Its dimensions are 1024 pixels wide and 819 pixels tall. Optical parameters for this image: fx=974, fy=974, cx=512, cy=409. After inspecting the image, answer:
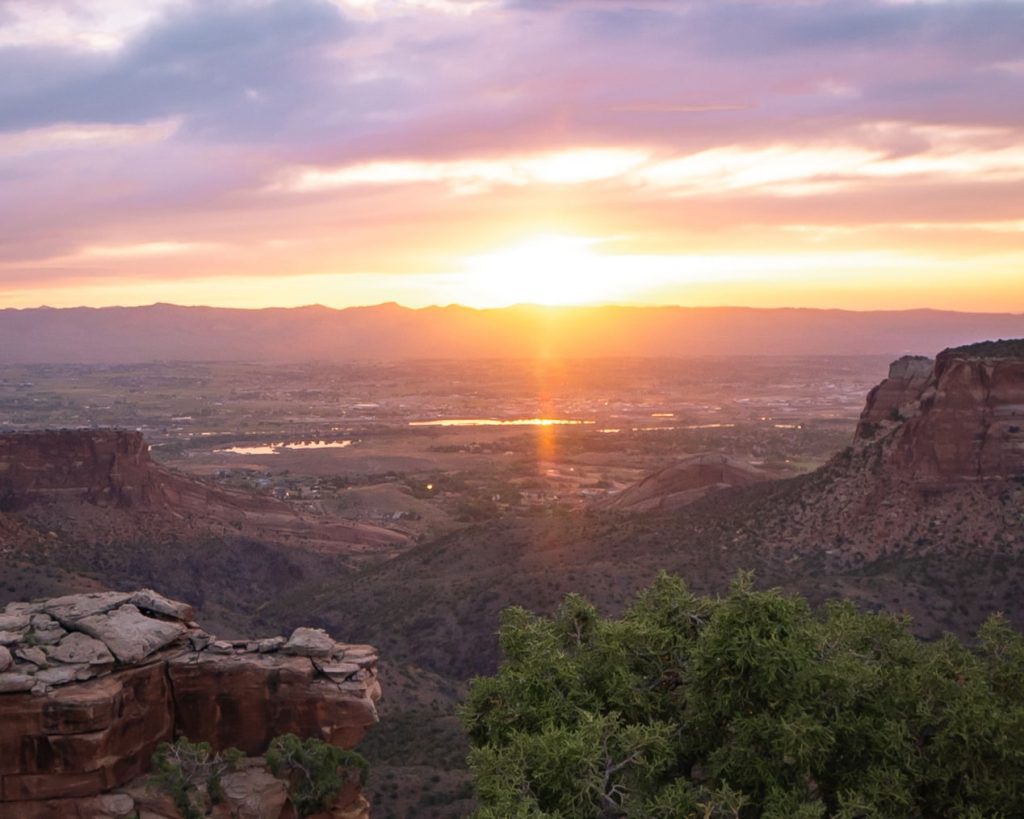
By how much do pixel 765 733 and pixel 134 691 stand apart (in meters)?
12.6

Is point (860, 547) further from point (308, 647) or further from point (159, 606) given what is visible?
point (159, 606)

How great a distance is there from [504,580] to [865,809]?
35451 mm

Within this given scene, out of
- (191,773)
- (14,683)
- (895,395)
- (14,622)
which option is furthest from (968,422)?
(14,683)

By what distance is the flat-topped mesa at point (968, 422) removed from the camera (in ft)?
137

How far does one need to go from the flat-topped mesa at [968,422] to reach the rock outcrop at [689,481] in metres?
18.8

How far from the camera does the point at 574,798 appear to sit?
12.3m

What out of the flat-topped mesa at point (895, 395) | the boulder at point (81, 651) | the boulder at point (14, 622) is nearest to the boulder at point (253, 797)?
the boulder at point (81, 651)

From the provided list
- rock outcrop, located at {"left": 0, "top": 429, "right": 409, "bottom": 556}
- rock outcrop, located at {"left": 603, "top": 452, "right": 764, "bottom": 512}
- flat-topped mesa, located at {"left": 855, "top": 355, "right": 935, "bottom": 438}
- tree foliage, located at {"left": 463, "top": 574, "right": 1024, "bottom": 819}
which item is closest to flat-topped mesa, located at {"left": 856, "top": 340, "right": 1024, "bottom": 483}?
flat-topped mesa, located at {"left": 855, "top": 355, "right": 935, "bottom": 438}

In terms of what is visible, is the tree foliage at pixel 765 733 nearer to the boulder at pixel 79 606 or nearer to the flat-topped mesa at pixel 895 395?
the boulder at pixel 79 606

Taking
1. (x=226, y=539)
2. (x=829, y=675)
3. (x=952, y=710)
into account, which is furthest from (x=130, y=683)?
(x=226, y=539)

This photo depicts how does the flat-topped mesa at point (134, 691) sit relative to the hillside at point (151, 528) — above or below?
above

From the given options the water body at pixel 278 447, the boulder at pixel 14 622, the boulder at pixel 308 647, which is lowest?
the water body at pixel 278 447

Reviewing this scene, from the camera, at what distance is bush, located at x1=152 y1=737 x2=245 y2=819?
18078 millimetres

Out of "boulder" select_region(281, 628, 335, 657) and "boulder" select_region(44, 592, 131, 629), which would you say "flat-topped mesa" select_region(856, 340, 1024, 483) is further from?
"boulder" select_region(44, 592, 131, 629)
